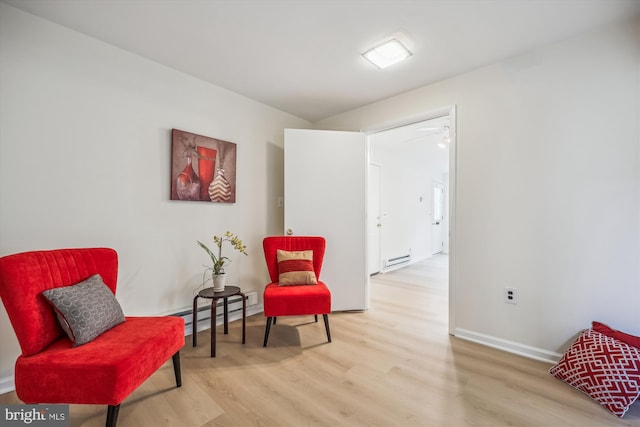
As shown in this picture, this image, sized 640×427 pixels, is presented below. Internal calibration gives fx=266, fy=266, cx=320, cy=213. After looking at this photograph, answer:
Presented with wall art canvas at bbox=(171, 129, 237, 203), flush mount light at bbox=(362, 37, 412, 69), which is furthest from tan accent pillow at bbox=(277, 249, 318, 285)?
flush mount light at bbox=(362, 37, 412, 69)

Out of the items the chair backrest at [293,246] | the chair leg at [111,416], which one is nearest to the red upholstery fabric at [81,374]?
the chair leg at [111,416]

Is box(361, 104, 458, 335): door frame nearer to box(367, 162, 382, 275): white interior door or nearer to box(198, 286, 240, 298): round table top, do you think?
box(198, 286, 240, 298): round table top

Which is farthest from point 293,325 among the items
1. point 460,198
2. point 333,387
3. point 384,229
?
point 384,229

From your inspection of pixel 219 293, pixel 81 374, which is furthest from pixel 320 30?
pixel 81 374

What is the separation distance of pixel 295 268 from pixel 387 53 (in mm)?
2003

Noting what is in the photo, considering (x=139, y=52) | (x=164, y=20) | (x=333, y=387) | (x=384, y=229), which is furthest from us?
(x=384, y=229)

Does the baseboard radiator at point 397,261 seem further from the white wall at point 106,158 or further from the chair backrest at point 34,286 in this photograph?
the chair backrest at point 34,286

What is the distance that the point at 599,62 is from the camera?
6.11ft

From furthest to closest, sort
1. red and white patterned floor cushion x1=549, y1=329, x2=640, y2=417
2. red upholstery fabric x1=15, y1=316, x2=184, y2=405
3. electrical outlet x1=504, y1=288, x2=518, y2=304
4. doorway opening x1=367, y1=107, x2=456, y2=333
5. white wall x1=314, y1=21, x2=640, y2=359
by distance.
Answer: doorway opening x1=367, y1=107, x2=456, y2=333, electrical outlet x1=504, y1=288, x2=518, y2=304, white wall x1=314, y1=21, x2=640, y2=359, red and white patterned floor cushion x1=549, y1=329, x2=640, y2=417, red upholstery fabric x1=15, y1=316, x2=184, y2=405

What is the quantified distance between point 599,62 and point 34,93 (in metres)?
3.85

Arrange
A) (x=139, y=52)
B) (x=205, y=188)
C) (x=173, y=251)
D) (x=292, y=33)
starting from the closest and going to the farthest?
(x=292, y=33), (x=139, y=52), (x=173, y=251), (x=205, y=188)

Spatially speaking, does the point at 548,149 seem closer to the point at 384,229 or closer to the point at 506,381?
the point at 506,381

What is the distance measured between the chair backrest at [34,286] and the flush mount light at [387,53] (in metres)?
2.53

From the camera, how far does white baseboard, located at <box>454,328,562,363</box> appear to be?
78.7 inches
